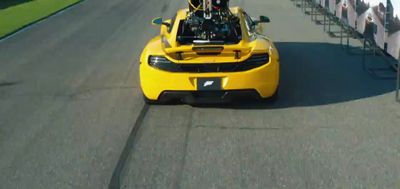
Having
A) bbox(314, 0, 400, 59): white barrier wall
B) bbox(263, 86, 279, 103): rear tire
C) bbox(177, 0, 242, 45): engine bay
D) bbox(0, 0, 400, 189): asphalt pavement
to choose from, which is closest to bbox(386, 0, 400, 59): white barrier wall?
bbox(314, 0, 400, 59): white barrier wall

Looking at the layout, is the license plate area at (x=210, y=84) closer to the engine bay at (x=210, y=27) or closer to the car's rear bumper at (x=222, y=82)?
the car's rear bumper at (x=222, y=82)

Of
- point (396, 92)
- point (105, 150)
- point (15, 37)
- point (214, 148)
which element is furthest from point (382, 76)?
point (15, 37)

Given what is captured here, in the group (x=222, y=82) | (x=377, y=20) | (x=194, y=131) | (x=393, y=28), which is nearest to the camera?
(x=194, y=131)

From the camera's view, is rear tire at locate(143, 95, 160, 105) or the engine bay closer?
rear tire at locate(143, 95, 160, 105)

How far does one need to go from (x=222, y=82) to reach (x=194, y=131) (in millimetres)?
780

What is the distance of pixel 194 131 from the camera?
6469 millimetres

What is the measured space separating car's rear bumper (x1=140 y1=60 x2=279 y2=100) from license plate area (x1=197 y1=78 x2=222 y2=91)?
1.5 inches

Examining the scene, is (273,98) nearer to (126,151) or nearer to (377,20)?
(126,151)

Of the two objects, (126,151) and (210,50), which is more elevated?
(210,50)

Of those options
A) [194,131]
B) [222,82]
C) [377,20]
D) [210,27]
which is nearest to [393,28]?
[377,20]

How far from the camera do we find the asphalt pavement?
524cm

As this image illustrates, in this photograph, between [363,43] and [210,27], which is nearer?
[210,27]

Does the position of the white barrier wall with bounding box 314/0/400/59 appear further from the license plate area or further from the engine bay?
the license plate area

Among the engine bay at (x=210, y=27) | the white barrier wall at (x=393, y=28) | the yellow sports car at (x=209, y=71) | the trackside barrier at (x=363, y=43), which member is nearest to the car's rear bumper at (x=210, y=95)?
the yellow sports car at (x=209, y=71)
